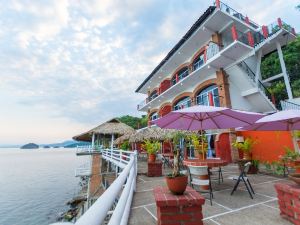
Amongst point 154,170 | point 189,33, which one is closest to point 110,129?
point 189,33

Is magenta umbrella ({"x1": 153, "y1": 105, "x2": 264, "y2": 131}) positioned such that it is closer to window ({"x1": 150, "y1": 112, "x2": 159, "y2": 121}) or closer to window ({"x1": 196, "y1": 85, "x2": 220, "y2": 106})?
window ({"x1": 196, "y1": 85, "x2": 220, "y2": 106})

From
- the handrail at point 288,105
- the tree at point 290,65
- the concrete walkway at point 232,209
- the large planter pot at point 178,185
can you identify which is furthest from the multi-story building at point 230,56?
the large planter pot at point 178,185

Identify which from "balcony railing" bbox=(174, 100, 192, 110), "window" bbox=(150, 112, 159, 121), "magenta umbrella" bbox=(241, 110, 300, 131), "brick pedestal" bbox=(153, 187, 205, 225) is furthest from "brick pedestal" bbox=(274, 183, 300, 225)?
"window" bbox=(150, 112, 159, 121)

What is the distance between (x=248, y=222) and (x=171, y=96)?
16.5m

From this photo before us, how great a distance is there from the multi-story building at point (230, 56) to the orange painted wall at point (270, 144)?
8.33 feet

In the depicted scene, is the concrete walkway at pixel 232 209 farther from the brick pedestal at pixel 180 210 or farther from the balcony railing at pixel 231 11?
the balcony railing at pixel 231 11

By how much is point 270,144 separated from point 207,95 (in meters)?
5.67

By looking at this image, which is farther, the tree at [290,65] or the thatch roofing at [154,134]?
the tree at [290,65]

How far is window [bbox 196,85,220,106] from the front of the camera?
511 inches

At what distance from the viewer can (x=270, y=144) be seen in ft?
32.2

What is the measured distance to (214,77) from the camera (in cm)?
1319

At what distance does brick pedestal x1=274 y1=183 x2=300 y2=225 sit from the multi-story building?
29.5ft

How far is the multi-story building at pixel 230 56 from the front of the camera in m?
11.6

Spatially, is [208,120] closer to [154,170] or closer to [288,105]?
[154,170]
